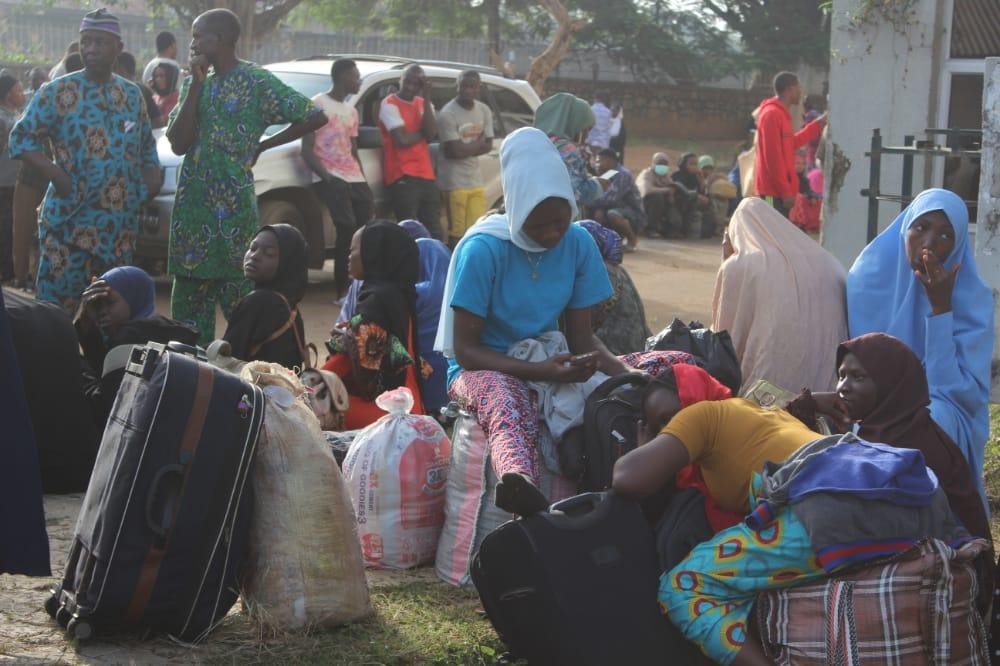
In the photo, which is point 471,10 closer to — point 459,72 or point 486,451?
point 459,72

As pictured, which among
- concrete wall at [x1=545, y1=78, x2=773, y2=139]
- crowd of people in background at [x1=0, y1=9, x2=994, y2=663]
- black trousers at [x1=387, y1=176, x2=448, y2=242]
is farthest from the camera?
concrete wall at [x1=545, y1=78, x2=773, y2=139]

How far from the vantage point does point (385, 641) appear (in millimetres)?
3859

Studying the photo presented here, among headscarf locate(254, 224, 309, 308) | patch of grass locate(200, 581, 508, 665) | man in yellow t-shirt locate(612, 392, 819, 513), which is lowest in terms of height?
patch of grass locate(200, 581, 508, 665)

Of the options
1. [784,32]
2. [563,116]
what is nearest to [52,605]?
[563,116]

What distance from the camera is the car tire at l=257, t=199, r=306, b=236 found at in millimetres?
9742

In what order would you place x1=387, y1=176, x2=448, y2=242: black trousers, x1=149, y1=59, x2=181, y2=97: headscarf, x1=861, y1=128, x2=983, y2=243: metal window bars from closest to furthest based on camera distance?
x1=861, y1=128, x2=983, y2=243: metal window bars < x1=387, y1=176, x2=448, y2=242: black trousers < x1=149, y1=59, x2=181, y2=97: headscarf

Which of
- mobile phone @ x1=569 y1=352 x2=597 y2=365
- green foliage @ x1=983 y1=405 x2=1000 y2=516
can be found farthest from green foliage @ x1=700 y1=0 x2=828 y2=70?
mobile phone @ x1=569 y1=352 x2=597 y2=365

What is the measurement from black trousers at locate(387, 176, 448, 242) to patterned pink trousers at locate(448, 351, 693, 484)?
6.37 metres

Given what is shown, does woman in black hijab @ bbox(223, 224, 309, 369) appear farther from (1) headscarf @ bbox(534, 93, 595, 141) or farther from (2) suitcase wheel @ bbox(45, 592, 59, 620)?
(1) headscarf @ bbox(534, 93, 595, 141)

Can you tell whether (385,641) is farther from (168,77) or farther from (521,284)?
(168,77)

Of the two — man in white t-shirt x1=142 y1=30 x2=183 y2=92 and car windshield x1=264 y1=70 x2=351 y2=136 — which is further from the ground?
man in white t-shirt x1=142 y1=30 x2=183 y2=92

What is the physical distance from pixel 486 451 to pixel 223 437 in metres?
1.10

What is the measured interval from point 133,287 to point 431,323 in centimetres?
138

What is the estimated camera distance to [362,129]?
1067 centimetres
